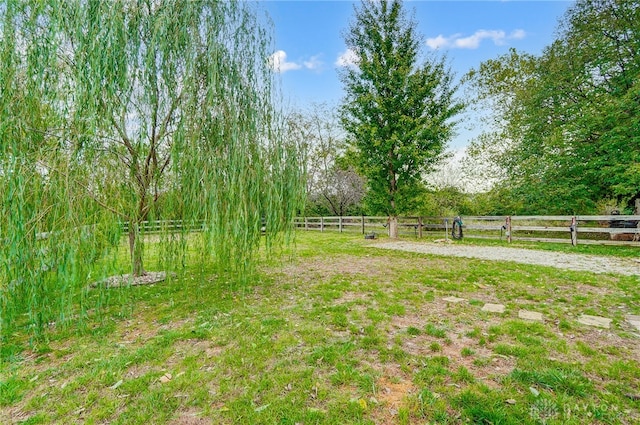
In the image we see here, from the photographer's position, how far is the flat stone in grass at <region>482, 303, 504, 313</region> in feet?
10.4

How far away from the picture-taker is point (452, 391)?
183 centimetres

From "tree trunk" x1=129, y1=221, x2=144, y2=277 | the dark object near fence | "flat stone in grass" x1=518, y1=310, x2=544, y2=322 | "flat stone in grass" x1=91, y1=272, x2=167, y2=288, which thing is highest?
"tree trunk" x1=129, y1=221, x2=144, y2=277

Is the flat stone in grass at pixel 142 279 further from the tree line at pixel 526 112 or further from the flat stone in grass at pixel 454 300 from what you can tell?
the tree line at pixel 526 112

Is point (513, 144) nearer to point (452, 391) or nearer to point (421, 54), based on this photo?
point (421, 54)

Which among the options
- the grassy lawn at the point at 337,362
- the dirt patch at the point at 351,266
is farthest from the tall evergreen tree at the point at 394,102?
the grassy lawn at the point at 337,362

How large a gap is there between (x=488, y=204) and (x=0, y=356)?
45.5 feet

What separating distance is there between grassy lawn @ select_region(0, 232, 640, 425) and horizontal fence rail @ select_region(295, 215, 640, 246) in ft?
15.0

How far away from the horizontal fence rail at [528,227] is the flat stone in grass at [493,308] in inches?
193

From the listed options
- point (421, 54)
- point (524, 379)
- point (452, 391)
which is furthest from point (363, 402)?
point (421, 54)

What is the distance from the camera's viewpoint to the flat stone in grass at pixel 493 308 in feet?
10.4

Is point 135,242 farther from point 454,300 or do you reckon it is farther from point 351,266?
point 454,300

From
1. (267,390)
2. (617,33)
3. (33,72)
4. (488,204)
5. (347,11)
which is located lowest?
(267,390)

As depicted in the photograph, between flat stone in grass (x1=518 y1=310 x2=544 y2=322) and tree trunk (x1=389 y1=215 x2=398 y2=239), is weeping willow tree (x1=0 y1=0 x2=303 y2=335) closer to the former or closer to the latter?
flat stone in grass (x1=518 y1=310 x2=544 y2=322)

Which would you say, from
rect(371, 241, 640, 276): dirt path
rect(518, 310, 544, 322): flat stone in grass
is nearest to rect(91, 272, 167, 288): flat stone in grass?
rect(518, 310, 544, 322): flat stone in grass
